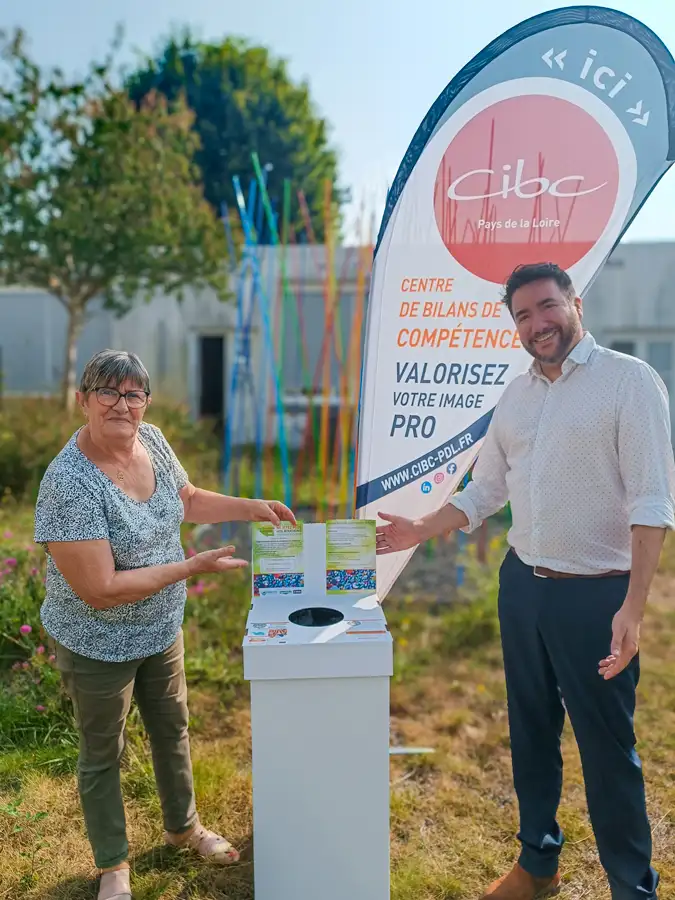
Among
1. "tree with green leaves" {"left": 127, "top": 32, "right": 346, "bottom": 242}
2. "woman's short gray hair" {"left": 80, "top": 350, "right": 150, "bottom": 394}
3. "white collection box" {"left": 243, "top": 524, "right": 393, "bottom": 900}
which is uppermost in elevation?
"tree with green leaves" {"left": 127, "top": 32, "right": 346, "bottom": 242}

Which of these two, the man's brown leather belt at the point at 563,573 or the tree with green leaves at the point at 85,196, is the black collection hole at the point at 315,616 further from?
the tree with green leaves at the point at 85,196

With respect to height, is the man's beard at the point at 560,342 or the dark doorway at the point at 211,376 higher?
the man's beard at the point at 560,342

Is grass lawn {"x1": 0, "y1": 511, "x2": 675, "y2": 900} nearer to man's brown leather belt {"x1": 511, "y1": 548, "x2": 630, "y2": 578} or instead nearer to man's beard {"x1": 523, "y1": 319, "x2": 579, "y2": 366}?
man's brown leather belt {"x1": 511, "y1": 548, "x2": 630, "y2": 578}

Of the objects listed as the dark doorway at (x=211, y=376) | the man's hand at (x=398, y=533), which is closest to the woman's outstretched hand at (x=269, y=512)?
the man's hand at (x=398, y=533)

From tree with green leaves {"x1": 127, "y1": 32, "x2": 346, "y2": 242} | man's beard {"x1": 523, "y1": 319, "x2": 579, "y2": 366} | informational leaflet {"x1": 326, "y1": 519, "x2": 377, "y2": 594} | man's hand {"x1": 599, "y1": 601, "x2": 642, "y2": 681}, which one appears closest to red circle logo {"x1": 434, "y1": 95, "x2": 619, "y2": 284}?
man's beard {"x1": 523, "y1": 319, "x2": 579, "y2": 366}

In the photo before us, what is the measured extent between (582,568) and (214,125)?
54.1ft

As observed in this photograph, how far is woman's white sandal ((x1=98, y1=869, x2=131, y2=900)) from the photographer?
78.5 inches

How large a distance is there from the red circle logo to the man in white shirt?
1.88ft

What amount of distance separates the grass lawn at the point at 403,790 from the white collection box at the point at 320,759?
359mm

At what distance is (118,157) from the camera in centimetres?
789

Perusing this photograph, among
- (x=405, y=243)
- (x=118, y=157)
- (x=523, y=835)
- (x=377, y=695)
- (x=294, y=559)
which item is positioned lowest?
(x=523, y=835)

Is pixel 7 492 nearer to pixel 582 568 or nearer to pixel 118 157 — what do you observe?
pixel 118 157

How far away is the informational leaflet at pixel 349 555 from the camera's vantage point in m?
2.10

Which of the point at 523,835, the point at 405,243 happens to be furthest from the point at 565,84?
the point at 523,835
